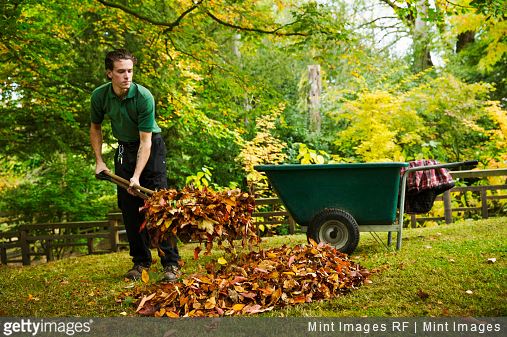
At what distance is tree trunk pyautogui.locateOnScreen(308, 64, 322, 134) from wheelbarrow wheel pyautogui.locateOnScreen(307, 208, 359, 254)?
21.9 ft

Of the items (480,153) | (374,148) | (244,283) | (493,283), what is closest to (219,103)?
(374,148)

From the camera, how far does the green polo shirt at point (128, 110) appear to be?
3443mm

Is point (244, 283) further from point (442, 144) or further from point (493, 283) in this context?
point (442, 144)

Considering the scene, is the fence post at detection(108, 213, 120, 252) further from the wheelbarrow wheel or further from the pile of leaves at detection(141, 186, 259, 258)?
the pile of leaves at detection(141, 186, 259, 258)


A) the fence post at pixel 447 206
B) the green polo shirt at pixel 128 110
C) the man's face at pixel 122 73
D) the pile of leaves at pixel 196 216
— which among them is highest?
the man's face at pixel 122 73

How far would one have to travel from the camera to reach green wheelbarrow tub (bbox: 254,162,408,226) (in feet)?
13.1

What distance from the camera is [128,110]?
3.52 m

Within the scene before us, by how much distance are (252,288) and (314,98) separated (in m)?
9.58

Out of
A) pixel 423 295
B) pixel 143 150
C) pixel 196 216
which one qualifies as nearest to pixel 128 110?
pixel 143 150

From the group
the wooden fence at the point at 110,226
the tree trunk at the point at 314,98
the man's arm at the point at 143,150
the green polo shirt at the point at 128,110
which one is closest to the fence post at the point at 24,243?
the wooden fence at the point at 110,226

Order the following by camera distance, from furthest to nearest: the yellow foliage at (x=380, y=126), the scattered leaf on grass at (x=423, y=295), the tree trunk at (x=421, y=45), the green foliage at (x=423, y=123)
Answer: the tree trunk at (x=421, y=45), the green foliage at (x=423, y=123), the yellow foliage at (x=380, y=126), the scattered leaf on grass at (x=423, y=295)

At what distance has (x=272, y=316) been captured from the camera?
104 inches

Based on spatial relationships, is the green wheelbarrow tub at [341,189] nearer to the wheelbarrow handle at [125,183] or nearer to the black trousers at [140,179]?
the black trousers at [140,179]

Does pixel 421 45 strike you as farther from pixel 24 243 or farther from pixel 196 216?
pixel 196 216
